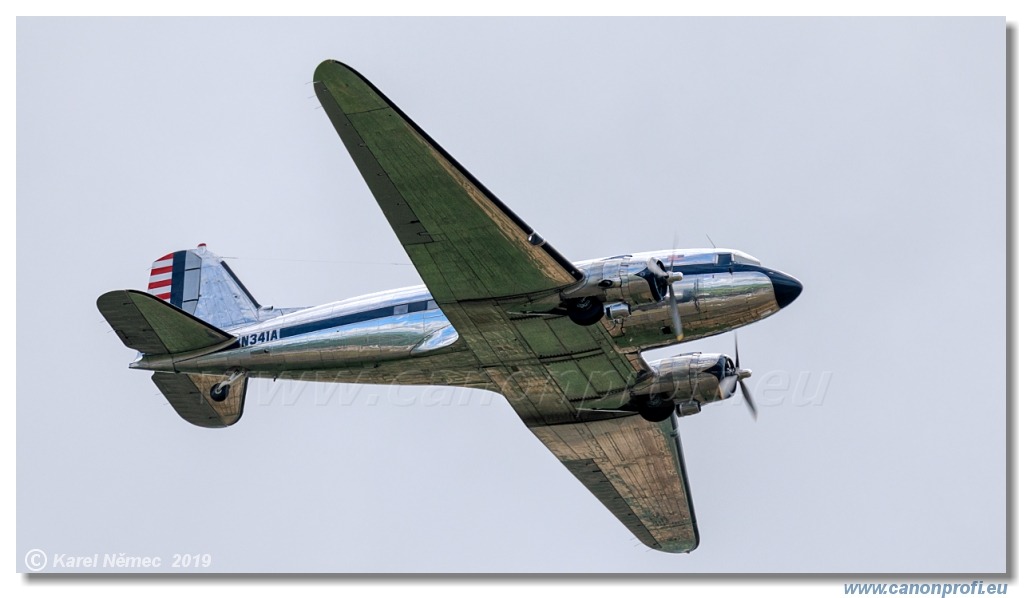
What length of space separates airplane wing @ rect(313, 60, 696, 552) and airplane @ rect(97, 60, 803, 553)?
0.03 metres

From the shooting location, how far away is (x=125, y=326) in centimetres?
2733

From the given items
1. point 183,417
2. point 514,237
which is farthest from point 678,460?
point 183,417

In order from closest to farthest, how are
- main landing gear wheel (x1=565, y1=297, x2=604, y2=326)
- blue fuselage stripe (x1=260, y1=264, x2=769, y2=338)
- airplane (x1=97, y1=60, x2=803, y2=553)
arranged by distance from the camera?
airplane (x1=97, y1=60, x2=803, y2=553) < main landing gear wheel (x1=565, y1=297, x2=604, y2=326) < blue fuselage stripe (x1=260, y1=264, x2=769, y2=338)

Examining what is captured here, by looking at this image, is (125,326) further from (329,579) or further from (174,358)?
(329,579)

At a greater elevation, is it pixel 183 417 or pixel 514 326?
pixel 514 326

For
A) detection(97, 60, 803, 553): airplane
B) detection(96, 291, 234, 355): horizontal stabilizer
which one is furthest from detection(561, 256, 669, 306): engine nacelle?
detection(96, 291, 234, 355): horizontal stabilizer

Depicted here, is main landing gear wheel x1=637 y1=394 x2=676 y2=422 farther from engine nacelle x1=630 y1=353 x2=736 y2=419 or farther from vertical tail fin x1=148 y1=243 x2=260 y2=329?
vertical tail fin x1=148 y1=243 x2=260 y2=329

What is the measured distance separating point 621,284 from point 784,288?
3.43 m

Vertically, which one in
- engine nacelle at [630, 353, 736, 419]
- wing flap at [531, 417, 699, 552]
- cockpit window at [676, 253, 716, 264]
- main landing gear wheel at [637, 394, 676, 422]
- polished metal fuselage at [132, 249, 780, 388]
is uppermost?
cockpit window at [676, 253, 716, 264]

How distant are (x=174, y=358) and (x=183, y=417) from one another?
90.5 inches

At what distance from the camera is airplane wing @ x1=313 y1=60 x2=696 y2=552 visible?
2219cm

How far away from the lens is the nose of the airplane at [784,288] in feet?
82.0

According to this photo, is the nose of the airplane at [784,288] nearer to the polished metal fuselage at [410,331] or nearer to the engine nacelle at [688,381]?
the polished metal fuselage at [410,331]

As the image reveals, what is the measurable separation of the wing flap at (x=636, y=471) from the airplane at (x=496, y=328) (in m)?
0.04
